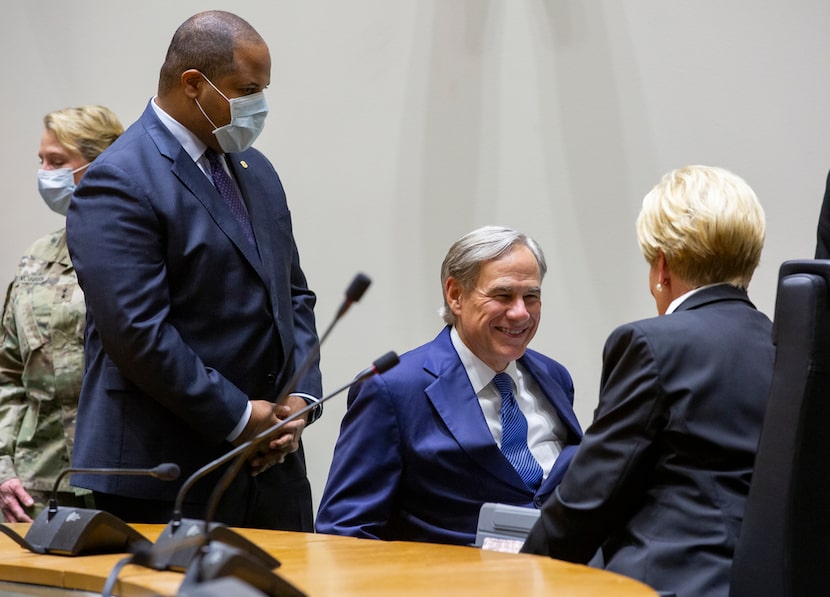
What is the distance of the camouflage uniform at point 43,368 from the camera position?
3.24 meters

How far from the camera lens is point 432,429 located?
8.73 ft

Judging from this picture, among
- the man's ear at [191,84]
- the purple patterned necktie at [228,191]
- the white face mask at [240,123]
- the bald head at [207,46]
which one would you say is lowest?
the purple patterned necktie at [228,191]

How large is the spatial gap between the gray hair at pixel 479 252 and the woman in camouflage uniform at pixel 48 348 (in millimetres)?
1097

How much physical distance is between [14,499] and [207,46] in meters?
1.41

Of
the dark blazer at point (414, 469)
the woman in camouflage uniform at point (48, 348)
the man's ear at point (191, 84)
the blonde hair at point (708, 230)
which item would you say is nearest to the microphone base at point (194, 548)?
the dark blazer at point (414, 469)

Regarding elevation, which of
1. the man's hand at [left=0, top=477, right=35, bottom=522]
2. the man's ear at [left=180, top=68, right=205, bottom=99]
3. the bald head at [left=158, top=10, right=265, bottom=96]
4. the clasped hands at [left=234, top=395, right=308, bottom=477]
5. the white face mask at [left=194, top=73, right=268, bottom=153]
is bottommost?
the man's hand at [left=0, top=477, right=35, bottom=522]

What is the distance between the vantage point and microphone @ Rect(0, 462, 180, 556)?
6.15 feet

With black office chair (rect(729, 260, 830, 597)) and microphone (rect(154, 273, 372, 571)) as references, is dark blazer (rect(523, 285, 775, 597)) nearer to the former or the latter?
black office chair (rect(729, 260, 830, 597))

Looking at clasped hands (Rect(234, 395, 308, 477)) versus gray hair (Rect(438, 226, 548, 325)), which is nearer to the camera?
clasped hands (Rect(234, 395, 308, 477))

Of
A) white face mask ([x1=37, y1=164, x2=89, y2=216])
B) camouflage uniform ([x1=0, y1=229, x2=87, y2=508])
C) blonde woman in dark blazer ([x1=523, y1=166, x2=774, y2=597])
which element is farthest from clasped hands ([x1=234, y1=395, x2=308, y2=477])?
white face mask ([x1=37, y1=164, x2=89, y2=216])

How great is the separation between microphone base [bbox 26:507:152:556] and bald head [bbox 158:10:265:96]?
45.0 inches

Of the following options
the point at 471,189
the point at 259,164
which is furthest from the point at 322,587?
the point at 471,189

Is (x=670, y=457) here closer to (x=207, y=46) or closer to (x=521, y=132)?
(x=207, y=46)

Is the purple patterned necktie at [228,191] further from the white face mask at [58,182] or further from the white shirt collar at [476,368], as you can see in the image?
the white face mask at [58,182]
